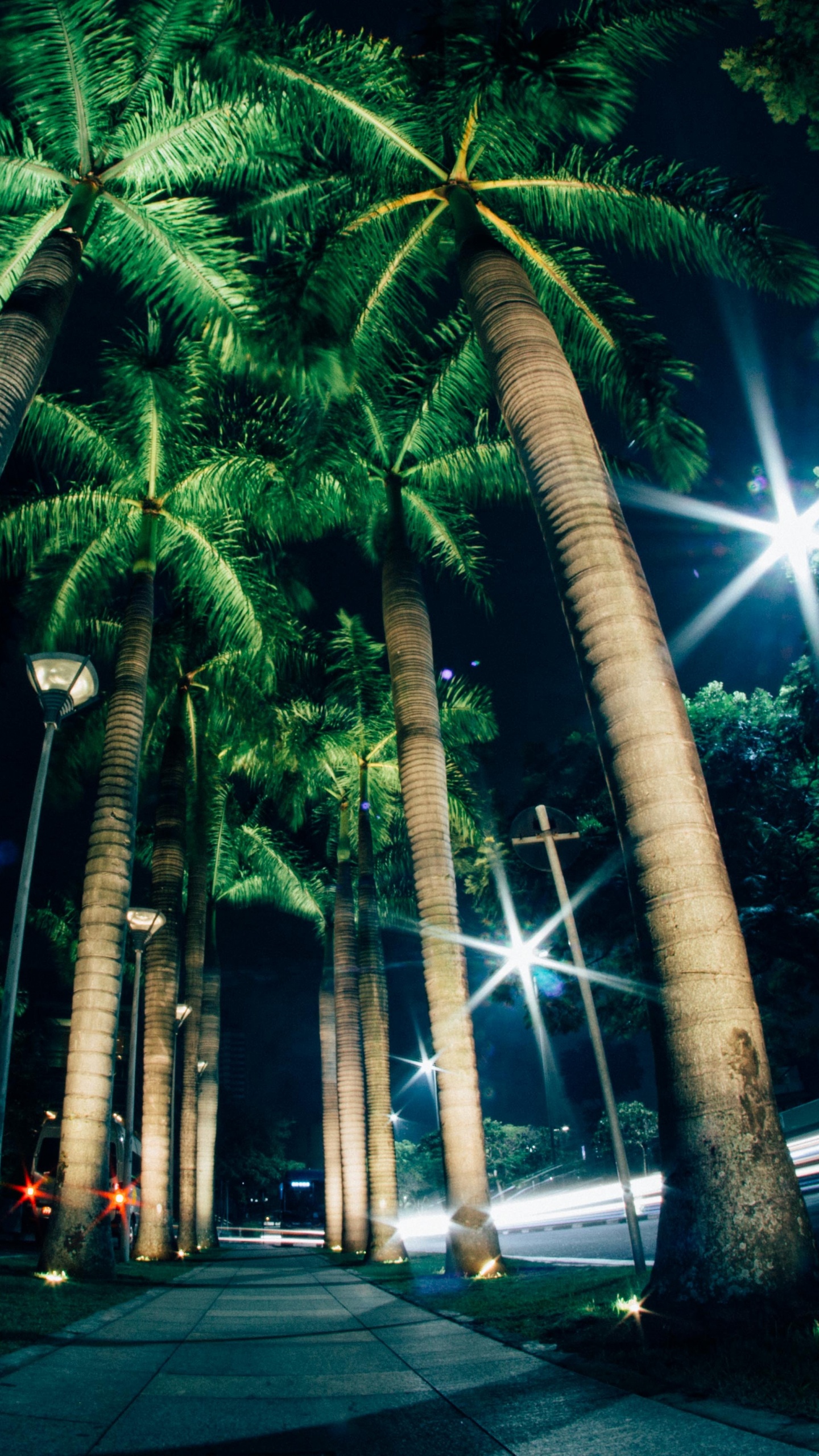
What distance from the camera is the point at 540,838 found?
763cm

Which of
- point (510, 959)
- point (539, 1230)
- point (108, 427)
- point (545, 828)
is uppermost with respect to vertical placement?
point (108, 427)

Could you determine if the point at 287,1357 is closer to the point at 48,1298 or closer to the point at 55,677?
the point at 48,1298

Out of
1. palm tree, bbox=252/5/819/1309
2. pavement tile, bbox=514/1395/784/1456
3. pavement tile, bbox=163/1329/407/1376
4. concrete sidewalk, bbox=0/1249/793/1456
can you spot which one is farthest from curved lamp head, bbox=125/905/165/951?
pavement tile, bbox=514/1395/784/1456

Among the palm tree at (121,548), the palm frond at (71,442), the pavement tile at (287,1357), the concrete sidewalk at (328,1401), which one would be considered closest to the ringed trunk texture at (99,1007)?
the palm tree at (121,548)

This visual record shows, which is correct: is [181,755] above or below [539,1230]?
above

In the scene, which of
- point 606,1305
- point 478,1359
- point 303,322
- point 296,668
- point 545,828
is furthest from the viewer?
point 296,668

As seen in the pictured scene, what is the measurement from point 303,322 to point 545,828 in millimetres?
6004

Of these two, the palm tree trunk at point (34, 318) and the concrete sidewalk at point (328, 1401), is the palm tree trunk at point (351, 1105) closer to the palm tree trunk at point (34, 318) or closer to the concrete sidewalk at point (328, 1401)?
the concrete sidewalk at point (328, 1401)

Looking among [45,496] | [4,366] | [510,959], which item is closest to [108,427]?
[45,496]

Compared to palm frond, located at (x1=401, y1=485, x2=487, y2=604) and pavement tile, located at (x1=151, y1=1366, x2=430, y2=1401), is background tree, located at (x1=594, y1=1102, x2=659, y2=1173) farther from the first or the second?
pavement tile, located at (x1=151, y1=1366, x2=430, y2=1401)

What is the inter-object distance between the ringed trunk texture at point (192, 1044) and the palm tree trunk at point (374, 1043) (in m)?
4.55

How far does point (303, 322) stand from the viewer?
30.1ft

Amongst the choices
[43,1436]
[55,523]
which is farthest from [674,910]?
[55,523]

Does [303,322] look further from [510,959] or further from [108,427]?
[510,959]
